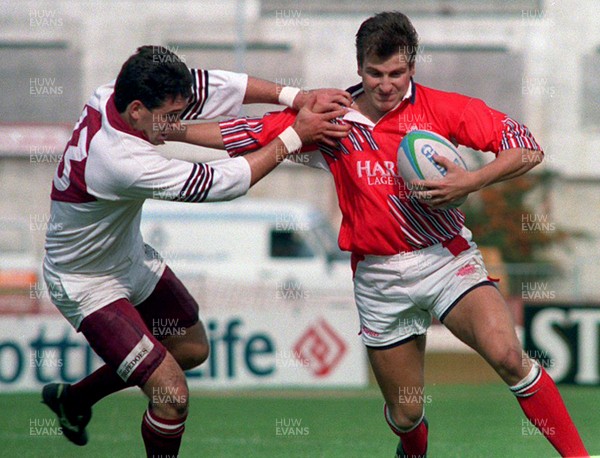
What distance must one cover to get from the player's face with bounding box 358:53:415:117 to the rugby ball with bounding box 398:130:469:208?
235 mm

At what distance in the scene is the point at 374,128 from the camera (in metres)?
5.46

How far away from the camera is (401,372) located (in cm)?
557

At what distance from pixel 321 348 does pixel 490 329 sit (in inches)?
250

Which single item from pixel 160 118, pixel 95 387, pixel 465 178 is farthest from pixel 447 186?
pixel 95 387

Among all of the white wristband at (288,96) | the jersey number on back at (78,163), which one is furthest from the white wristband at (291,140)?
the jersey number on back at (78,163)

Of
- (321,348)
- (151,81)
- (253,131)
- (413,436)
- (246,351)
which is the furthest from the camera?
(321,348)

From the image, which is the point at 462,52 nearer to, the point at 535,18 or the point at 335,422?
the point at 535,18

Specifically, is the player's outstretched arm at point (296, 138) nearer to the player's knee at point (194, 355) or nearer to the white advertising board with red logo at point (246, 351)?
the player's knee at point (194, 355)

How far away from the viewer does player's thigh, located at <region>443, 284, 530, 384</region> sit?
5.06 m

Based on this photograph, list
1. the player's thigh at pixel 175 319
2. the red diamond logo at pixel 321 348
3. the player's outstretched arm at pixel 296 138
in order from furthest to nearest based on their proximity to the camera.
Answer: the red diamond logo at pixel 321 348 → the player's thigh at pixel 175 319 → the player's outstretched arm at pixel 296 138

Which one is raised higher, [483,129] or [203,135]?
[483,129]

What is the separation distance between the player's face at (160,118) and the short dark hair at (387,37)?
95 centimetres

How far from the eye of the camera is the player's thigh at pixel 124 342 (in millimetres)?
5469

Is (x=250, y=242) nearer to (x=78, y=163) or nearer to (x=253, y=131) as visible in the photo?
(x=253, y=131)
